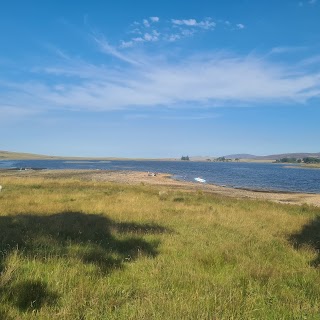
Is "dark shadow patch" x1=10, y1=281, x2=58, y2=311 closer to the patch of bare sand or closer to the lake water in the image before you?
the patch of bare sand

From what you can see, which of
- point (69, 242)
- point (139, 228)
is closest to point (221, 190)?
point (139, 228)

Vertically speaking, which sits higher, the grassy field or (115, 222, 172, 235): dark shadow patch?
the grassy field

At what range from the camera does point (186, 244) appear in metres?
9.67

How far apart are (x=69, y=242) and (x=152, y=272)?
345 cm

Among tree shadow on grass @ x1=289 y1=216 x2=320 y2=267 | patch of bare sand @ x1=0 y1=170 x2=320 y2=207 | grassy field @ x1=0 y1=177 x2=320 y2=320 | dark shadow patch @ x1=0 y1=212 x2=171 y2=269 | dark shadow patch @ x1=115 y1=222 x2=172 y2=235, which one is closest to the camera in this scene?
grassy field @ x1=0 y1=177 x2=320 y2=320

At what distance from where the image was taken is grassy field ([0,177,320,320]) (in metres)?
4.86

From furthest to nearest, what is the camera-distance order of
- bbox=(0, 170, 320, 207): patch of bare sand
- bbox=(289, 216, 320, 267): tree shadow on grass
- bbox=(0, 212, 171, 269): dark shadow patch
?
bbox=(0, 170, 320, 207): patch of bare sand
bbox=(289, 216, 320, 267): tree shadow on grass
bbox=(0, 212, 171, 269): dark shadow patch

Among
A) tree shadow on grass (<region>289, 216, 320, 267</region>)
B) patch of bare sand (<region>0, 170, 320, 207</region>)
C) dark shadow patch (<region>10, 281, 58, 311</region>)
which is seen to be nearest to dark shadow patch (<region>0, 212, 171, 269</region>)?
dark shadow patch (<region>10, 281, 58, 311</region>)

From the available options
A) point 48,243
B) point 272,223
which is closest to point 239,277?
point 48,243

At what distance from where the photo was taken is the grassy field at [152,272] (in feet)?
15.9

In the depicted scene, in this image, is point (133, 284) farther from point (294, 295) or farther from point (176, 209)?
point (176, 209)

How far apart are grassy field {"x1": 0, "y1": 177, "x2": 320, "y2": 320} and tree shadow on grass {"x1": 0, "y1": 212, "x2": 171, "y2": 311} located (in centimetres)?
2

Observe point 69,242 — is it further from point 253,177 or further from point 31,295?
point 253,177

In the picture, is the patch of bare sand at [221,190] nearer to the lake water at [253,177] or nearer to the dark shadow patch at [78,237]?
the lake water at [253,177]
